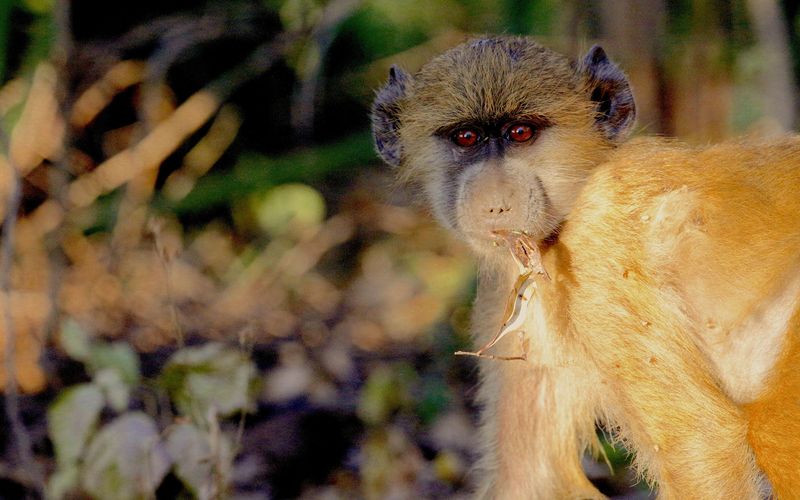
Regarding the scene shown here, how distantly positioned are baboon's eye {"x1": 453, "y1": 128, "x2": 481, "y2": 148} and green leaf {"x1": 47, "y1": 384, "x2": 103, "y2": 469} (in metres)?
1.92

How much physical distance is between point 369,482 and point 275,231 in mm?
3430

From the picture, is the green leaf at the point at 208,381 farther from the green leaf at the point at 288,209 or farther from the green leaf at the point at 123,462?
the green leaf at the point at 288,209

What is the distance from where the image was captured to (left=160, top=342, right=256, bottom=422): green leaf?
14.5 feet

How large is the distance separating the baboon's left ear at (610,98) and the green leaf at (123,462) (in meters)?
2.37

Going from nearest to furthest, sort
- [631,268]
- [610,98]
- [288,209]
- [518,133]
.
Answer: [631,268] → [518,133] → [610,98] → [288,209]

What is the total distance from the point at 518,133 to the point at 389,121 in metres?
0.73

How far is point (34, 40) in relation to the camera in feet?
23.6

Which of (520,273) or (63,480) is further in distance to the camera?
(63,480)

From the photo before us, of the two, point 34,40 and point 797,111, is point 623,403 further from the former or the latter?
point 34,40

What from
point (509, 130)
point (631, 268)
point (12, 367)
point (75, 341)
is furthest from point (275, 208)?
point (631, 268)

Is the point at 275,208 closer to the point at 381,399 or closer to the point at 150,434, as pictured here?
the point at 381,399

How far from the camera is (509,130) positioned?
414 cm

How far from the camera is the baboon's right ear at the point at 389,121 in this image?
4.60 m

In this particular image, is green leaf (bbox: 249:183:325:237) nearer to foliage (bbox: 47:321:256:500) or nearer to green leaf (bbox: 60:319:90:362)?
green leaf (bbox: 60:319:90:362)
